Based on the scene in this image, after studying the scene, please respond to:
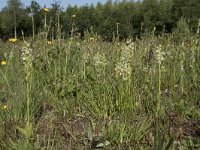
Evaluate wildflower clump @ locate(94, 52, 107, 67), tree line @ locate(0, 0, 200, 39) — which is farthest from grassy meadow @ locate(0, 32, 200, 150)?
tree line @ locate(0, 0, 200, 39)

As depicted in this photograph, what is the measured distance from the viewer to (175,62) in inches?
Result: 145

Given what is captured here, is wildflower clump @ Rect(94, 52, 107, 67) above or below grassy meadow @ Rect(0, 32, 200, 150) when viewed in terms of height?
above

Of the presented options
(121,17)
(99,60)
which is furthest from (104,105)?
(121,17)

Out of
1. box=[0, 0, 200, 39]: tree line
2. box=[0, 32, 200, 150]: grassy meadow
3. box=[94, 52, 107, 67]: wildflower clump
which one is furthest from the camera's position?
box=[0, 0, 200, 39]: tree line

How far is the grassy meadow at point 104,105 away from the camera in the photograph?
2.47 meters

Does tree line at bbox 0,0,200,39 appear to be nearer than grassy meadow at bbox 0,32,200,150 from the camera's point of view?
No

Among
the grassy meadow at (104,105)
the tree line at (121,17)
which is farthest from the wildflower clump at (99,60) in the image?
the tree line at (121,17)

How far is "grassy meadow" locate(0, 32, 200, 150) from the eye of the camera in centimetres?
247

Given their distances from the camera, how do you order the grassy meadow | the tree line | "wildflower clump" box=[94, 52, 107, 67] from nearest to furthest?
1. the grassy meadow
2. "wildflower clump" box=[94, 52, 107, 67]
3. the tree line

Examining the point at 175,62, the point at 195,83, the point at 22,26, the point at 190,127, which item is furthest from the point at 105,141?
the point at 22,26

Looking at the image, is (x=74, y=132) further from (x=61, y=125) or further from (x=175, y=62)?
(x=175, y=62)

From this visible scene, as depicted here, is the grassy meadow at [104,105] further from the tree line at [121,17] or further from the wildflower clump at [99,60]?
the tree line at [121,17]

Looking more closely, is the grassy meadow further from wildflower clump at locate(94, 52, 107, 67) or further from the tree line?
the tree line

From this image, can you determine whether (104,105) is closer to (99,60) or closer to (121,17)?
(99,60)
